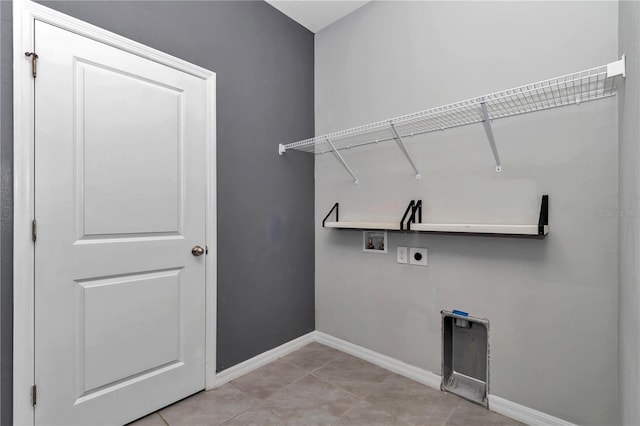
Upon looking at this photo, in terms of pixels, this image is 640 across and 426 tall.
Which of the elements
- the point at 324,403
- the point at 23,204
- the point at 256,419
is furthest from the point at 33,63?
the point at 324,403

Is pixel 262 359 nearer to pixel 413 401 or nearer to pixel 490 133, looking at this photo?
pixel 413 401

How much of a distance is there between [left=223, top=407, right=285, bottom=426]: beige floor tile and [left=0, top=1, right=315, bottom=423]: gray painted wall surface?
430 millimetres

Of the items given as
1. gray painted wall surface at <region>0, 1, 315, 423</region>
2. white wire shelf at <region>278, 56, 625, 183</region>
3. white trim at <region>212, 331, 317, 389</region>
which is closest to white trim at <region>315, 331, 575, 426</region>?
white trim at <region>212, 331, 317, 389</region>

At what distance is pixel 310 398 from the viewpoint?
1.91 metres

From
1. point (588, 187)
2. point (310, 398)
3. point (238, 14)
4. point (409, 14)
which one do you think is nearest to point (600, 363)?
point (588, 187)

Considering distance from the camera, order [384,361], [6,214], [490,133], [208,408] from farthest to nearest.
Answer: [384,361], [208,408], [490,133], [6,214]

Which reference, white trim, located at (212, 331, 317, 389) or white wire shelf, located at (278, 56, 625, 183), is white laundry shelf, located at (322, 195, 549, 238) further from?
white trim, located at (212, 331, 317, 389)

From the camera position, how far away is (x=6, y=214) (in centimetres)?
136

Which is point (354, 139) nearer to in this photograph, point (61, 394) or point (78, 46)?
point (78, 46)

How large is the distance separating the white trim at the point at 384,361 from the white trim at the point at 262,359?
0.15 m

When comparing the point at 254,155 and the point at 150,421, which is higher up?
the point at 254,155

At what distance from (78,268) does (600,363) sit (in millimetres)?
2559

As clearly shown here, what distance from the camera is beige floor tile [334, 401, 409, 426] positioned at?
5.50ft

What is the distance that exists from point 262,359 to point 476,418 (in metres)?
1.43
